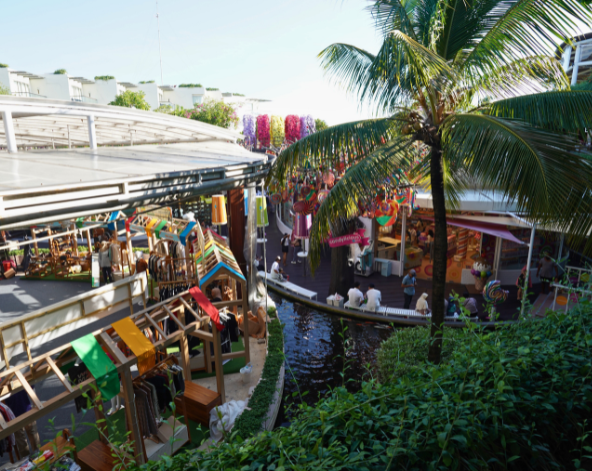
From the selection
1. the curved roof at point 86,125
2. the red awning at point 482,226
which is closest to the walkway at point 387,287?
the red awning at point 482,226

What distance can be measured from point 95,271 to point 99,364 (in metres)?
8.07

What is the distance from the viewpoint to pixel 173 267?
10047mm

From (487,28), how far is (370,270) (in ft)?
33.0

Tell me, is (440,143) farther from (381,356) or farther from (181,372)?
(181,372)

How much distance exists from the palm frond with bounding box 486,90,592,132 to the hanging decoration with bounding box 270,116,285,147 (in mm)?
30836

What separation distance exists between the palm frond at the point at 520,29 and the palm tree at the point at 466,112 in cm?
1

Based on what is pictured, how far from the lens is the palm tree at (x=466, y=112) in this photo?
470 cm

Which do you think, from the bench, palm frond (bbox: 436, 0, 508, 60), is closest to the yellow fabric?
palm frond (bbox: 436, 0, 508, 60)

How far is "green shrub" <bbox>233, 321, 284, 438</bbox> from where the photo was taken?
6.29m

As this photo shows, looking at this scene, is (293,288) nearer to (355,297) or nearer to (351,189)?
(355,297)

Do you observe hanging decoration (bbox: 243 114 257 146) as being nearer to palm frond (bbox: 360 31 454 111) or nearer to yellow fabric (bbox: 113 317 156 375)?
palm frond (bbox: 360 31 454 111)

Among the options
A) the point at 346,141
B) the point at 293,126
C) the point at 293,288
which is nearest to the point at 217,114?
the point at 293,126

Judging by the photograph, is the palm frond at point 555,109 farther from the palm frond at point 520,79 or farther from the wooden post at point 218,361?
the wooden post at point 218,361

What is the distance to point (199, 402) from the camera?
6363 mm
